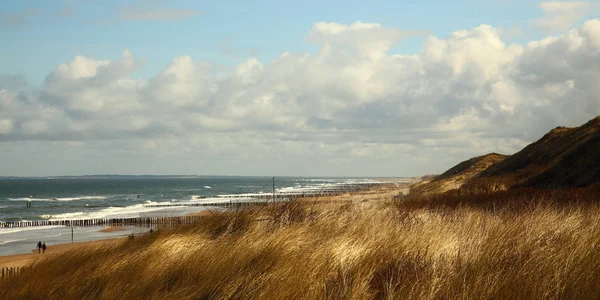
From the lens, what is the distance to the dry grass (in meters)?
5.37

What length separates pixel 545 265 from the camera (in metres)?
5.59

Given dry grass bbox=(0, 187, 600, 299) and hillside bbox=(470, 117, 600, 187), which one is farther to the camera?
hillside bbox=(470, 117, 600, 187)

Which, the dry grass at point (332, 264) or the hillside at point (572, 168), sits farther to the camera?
the hillside at point (572, 168)

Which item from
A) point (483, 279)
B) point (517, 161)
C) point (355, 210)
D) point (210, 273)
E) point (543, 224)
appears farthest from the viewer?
point (517, 161)

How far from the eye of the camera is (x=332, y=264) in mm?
6480

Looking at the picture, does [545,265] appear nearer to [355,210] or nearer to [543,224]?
[543,224]

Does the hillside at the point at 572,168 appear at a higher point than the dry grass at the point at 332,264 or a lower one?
higher

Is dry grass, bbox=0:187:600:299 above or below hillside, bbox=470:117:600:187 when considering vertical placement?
below

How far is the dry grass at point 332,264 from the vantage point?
5366 mm

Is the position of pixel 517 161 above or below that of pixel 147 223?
above

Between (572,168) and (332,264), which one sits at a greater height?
(572,168)

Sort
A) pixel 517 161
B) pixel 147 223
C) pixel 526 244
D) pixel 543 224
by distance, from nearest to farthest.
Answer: pixel 526 244, pixel 543 224, pixel 517 161, pixel 147 223

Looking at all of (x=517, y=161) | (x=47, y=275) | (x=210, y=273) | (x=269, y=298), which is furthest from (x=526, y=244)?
(x=517, y=161)

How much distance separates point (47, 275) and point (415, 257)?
213 inches
